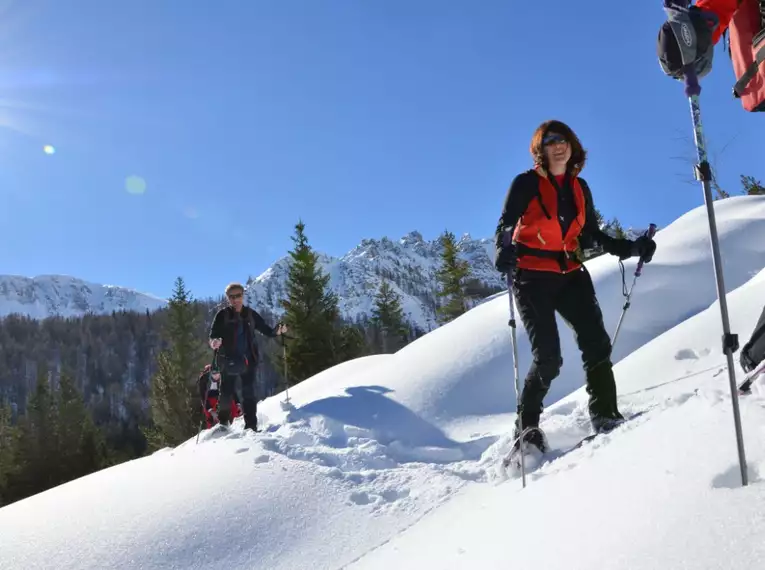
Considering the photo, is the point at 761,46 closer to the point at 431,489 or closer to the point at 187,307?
the point at 431,489

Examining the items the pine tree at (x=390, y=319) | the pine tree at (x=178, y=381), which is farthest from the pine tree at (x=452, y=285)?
the pine tree at (x=178, y=381)

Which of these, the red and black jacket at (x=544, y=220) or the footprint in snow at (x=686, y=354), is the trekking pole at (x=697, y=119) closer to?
the red and black jacket at (x=544, y=220)

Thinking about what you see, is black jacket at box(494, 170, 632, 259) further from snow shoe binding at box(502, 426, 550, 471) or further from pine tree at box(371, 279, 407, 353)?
pine tree at box(371, 279, 407, 353)

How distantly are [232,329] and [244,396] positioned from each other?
0.99 m

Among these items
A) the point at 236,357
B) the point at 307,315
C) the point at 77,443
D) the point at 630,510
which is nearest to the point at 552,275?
the point at 630,510

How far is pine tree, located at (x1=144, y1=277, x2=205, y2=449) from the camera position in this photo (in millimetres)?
27766

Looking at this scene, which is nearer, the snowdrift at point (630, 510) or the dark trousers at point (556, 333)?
the snowdrift at point (630, 510)

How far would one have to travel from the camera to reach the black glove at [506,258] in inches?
123

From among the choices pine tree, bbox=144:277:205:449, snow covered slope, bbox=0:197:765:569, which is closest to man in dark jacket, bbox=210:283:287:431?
snow covered slope, bbox=0:197:765:569

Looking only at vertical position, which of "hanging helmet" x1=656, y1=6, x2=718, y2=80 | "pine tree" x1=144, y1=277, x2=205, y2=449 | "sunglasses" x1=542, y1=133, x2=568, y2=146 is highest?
"sunglasses" x1=542, y1=133, x2=568, y2=146

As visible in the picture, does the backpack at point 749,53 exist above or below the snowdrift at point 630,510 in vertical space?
above

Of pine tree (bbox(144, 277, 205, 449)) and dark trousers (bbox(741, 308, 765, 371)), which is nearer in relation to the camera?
dark trousers (bbox(741, 308, 765, 371))

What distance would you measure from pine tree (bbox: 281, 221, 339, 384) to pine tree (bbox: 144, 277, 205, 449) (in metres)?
6.88

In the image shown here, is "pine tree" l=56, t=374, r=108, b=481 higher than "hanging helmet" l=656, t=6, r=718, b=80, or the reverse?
"hanging helmet" l=656, t=6, r=718, b=80
